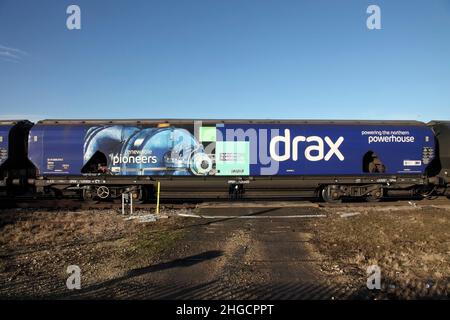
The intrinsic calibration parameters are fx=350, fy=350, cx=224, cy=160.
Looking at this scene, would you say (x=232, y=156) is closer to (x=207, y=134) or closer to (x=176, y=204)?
(x=207, y=134)

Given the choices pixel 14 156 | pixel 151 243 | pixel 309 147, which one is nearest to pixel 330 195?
pixel 309 147

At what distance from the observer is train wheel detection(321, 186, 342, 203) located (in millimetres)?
15359

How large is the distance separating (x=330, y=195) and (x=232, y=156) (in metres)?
4.70

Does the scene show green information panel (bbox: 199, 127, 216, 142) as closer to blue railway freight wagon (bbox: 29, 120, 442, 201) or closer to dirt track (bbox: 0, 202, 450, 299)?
blue railway freight wagon (bbox: 29, 120, 442, 201)

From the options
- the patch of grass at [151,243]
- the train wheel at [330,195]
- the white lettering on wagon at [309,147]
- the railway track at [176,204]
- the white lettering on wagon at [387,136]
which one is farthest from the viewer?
the train wheel at [330,195]

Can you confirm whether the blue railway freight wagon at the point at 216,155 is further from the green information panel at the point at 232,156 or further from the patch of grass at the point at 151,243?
the patch of grass at the point at 151,243

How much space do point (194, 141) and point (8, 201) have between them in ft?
28.2

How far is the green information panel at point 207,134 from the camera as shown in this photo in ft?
47.7

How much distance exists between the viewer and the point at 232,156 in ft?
48.1

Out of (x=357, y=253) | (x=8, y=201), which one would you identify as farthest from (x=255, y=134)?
(x=8, y=201)

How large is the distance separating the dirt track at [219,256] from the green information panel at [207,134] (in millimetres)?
Answer: 3722

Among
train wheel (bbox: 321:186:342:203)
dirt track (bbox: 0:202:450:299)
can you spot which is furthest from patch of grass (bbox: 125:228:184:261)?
train wheel (bbox: 321:186:342:203)

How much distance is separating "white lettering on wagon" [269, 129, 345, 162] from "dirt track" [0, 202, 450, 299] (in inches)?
132

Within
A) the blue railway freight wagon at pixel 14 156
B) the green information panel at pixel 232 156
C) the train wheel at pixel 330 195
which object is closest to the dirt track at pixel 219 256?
the green information panel at pixel 232 156
